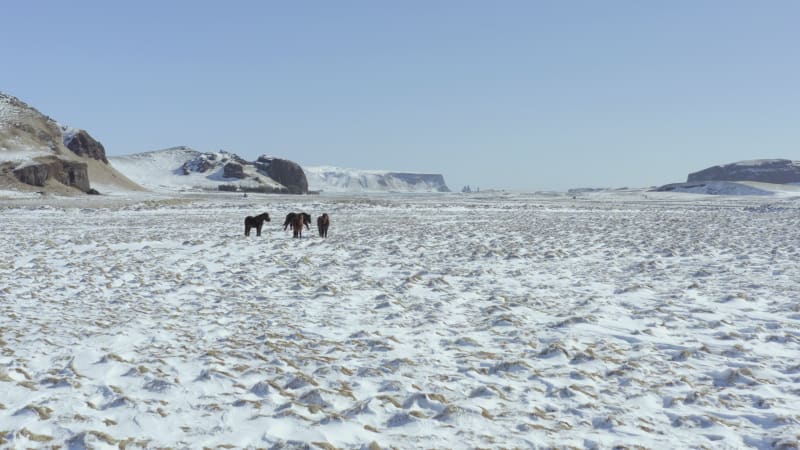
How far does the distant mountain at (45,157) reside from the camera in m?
81.6

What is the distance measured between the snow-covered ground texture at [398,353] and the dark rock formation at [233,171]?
168m

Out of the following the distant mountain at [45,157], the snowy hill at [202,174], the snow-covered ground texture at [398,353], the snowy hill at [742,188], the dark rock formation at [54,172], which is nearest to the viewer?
the snow-covered ground texture at [398,353]

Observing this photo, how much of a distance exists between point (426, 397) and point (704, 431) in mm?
2710

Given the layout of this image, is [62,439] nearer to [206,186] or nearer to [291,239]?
[291,239]

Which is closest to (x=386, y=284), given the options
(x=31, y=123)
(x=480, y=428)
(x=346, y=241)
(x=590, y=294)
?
(x=590, y=294)

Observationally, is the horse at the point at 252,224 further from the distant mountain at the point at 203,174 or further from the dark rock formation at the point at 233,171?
the dark rock formation at the point at 233,171

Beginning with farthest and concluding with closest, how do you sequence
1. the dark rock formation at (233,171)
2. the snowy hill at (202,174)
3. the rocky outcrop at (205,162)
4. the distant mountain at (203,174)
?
1. the rocky outcrop at (205,162)
2. the dark rock formation at (233,171)
3. the snowy hill at (202,174)
4. the distant mountain at (203,174)

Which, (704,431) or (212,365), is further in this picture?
(212,365)

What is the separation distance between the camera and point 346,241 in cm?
2189

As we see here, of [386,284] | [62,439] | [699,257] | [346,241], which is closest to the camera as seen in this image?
[62,439]

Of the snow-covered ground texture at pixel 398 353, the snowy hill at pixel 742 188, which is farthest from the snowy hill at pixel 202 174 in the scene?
the snow-covered ground texture at pixel 398 353

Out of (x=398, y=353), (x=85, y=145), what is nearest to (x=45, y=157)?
(x=85, y=145)

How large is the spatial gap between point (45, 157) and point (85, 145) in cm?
4921

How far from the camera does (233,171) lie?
17925 cm
